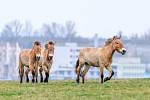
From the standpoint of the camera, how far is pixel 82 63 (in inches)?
1107

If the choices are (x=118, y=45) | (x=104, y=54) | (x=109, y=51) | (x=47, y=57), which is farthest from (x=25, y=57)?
(x=118, y=45)

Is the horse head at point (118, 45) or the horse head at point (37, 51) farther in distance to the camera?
the horse head at point (37, 51)

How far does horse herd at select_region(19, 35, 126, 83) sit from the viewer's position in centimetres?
2683

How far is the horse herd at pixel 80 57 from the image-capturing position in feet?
88.0

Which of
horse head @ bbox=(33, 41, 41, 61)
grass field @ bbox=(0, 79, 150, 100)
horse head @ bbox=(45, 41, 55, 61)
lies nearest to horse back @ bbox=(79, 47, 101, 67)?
horse head @ bbox=(45, 41, 55, 61)

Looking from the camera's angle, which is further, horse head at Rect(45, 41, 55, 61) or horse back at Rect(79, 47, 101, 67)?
horse head at Rect(45, 41, 55, 61)

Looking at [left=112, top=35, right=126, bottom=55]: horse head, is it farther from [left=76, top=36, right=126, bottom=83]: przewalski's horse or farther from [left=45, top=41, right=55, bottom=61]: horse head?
[left=45, top=41, right=55, bottom=61]: horse head

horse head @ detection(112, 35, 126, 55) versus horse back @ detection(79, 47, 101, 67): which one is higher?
horse head @ detection(112, 35, 126, 55)

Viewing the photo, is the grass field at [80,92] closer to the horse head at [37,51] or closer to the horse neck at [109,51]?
the horse neck at [109,51]

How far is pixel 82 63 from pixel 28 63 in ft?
6.82

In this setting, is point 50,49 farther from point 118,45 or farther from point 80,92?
point 80,92

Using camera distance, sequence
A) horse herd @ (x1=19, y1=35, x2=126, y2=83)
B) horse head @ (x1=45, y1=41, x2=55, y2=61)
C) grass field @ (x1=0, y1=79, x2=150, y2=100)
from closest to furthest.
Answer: grass field @ (x1=0, y1=79, x2=150, y2=100) → horse herd @ (x1=19, y1=35, x2=126, y2=83) → horse head @ (x1=45, y1=41, x2=55, y2=61)

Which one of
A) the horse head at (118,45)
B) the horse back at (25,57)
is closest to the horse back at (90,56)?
the horse head at (118,45)

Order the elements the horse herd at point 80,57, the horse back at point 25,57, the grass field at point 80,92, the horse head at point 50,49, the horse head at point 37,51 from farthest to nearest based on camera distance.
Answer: the horse back at point 25,57 → the horse head at point 37,51 → the horse head at point 50,49 → the horse herd at point 80,57 → the grass field at point 80,92
